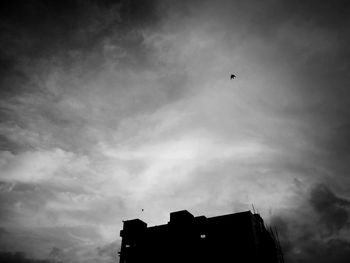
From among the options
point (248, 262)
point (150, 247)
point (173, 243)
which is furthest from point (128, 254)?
point (248, 262)

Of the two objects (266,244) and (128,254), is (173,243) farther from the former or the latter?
(266,244)

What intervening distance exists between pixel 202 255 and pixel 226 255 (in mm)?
4497

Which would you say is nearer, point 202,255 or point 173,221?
point 202,255

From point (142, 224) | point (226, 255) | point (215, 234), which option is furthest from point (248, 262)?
point (142, 224)

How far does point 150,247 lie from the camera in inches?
1972

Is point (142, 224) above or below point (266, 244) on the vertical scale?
above

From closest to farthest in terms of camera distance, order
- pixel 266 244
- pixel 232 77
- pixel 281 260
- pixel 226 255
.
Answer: pixel 232 77 < pixel 226 255 < pixel 266 244 < pixel 281 260

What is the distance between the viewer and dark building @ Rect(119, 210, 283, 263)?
42844mm

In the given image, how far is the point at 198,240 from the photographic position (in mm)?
46469

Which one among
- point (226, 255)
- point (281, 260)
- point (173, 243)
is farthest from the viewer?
point (281, 260)

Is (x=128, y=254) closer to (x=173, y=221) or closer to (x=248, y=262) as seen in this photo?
(x=173, y=221)

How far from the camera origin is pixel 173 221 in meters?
49.9

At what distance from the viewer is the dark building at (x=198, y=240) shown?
42.8m

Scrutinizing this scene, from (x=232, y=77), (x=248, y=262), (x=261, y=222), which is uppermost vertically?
(x=232, y=77)
